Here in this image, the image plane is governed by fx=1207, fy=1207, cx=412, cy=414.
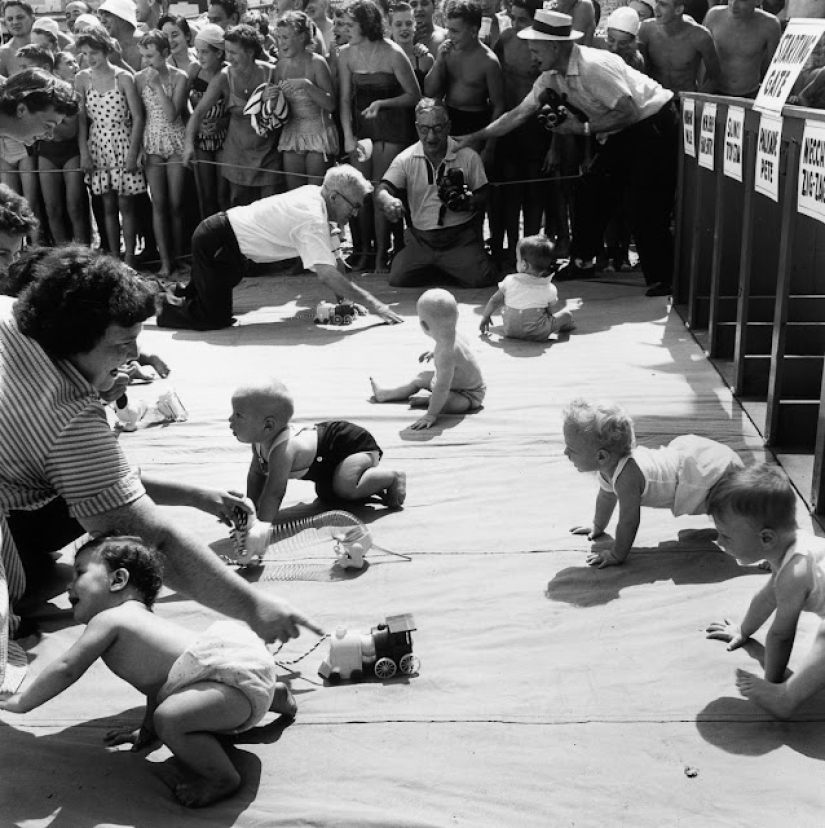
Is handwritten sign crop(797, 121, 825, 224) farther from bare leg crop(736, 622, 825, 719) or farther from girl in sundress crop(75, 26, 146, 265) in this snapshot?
girl in sundress crop(75, 26, 146, 265)

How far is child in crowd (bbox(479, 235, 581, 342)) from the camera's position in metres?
7.39

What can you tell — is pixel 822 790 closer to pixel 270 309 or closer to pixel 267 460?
pixel 267 460

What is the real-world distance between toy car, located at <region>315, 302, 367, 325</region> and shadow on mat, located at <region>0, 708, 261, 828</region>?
532 centimetres

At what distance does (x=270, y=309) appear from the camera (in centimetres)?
901

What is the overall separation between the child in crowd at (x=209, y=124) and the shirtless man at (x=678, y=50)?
137 inches

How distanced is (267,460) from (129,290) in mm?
1285

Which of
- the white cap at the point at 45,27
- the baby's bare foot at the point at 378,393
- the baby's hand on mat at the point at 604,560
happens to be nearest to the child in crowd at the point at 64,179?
the white cap at the point at 45,27

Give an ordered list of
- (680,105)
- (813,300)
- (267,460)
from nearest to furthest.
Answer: (267,460)
(813,300)
(680,105)

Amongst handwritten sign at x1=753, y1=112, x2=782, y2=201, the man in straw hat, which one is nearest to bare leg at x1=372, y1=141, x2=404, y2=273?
the man in straw hat

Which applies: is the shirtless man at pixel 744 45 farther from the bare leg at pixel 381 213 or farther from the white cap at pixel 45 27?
the white cap at pixel 45 27

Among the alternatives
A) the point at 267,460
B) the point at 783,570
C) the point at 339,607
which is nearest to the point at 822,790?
the point at 783,570

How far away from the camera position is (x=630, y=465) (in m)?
4.03

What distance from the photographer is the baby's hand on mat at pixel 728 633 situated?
11.4 ft

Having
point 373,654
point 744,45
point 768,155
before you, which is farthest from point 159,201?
point 373,654
